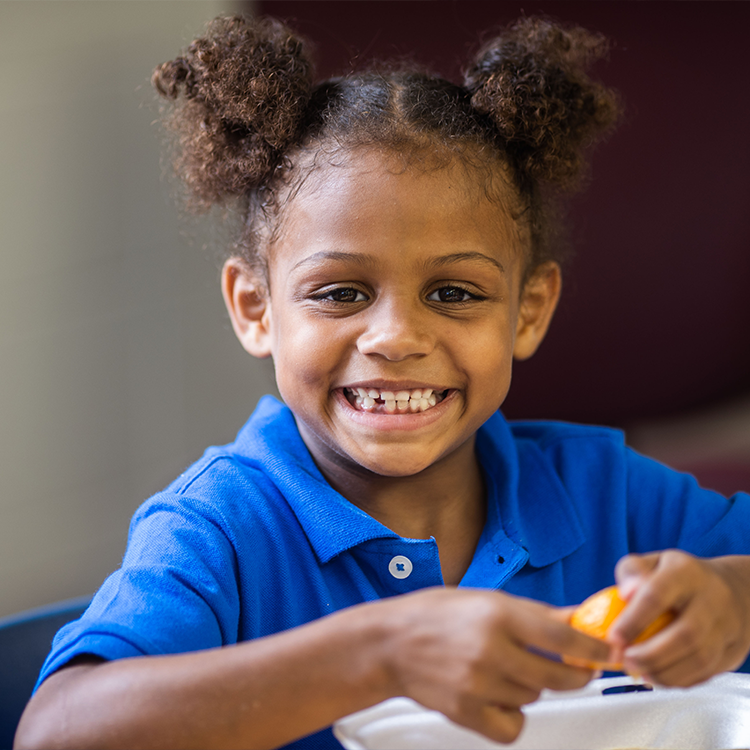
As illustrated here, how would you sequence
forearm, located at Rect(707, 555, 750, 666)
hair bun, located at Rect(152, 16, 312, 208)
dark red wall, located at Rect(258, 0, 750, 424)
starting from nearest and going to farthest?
forearm, located at Rect(707, 555, 750, 666) → hair bun, located at Rect(152, 16, 312, 208) → dark red wall, located at Rect(258, 0, 750, 424)

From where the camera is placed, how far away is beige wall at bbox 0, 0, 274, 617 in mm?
1882

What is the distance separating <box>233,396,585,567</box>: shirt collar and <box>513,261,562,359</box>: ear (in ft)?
0.31

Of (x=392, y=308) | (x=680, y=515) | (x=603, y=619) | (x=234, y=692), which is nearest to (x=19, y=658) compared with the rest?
(x=234, y=692)

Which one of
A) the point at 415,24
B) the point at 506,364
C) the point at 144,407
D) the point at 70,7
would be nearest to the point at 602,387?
the point at 415,24

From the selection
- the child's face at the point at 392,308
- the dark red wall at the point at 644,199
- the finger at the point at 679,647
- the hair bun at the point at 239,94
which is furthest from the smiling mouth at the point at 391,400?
the dark red wall at the point at 644,199

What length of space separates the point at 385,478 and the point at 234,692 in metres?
0.40

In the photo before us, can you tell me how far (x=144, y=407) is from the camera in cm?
207

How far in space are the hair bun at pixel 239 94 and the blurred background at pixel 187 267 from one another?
2.88ft

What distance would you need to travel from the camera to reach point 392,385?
0.86 metres

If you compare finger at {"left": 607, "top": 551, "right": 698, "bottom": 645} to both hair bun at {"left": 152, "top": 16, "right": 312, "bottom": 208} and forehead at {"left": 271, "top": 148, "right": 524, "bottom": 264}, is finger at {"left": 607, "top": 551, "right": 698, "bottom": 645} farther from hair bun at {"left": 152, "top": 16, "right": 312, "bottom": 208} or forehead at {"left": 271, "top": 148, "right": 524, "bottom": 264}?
hair bun at {"left": 152, "top": 16, "right": 312, "bottom": 208}

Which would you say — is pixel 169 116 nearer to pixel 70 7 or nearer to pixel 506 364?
pixel 506 364

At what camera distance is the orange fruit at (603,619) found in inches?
21.5

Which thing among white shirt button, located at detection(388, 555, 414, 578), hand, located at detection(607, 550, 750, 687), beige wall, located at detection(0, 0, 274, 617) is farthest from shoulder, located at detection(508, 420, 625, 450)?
beige wall, located at detection(0, 0, 274, 617)

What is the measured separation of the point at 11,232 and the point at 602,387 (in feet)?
4.36
